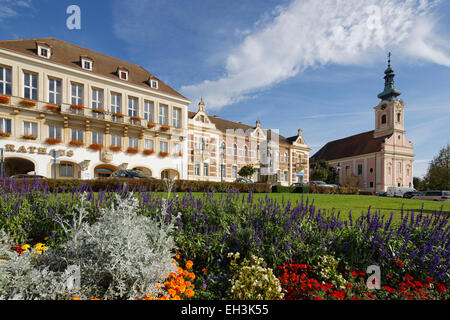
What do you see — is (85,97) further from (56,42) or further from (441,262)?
(441,262)

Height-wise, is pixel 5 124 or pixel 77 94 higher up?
pixel 77 94

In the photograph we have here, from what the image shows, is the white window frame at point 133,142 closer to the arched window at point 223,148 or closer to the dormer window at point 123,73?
the dormer window at point 123,73

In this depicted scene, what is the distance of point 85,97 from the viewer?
23.2 meters

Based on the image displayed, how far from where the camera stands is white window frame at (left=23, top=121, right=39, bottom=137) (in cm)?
2000

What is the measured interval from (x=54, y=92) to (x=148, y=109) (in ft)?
29.9

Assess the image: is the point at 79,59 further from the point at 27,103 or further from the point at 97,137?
the point at 97,137

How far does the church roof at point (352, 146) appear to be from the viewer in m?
57.2

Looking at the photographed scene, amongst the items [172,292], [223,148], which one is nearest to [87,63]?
[223,148]

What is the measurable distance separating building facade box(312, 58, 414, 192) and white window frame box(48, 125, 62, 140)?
5808cm

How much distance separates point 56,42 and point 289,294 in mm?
32047

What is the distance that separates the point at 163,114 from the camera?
28844mm

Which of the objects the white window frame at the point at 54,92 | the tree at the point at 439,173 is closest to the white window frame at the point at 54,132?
the white window frame at the point at 54,92

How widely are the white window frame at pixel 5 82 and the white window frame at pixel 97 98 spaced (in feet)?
20.5

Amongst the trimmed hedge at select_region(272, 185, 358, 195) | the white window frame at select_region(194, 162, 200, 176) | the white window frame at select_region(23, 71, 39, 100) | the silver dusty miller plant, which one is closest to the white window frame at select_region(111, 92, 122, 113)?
the white window frame at select_region(23, 71, 39, 100)
